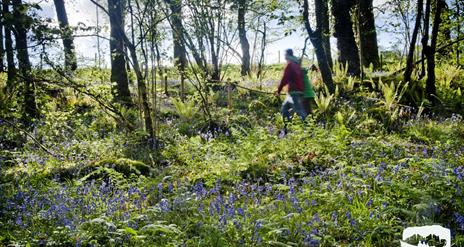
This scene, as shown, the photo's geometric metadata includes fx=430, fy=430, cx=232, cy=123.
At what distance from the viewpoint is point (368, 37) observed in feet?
43.5

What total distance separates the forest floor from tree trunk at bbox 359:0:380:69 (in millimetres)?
4151

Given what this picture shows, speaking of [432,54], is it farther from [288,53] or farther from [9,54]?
[9,54]

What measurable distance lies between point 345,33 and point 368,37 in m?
1.03

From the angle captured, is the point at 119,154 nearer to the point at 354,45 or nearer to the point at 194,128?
the point at 194,128

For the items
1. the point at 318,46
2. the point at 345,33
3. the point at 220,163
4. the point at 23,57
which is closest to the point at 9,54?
the point at 23,57

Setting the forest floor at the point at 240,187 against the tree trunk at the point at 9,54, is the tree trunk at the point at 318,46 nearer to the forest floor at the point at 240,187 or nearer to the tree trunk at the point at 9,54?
the forest floor at the point at 240,187

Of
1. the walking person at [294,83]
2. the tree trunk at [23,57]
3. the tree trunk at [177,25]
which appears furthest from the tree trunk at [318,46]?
the tree trunk at [23,57]

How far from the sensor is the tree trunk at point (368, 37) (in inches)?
482

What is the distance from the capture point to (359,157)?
5.99m

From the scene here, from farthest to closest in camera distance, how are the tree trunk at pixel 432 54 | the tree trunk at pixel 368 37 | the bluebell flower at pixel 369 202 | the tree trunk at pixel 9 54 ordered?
the tree trunk at pixel 368 37 < the tree trunk at pixel 432 54 < the tree trunk at pixel 9 54 < the bluebell flower at pixel 369 202

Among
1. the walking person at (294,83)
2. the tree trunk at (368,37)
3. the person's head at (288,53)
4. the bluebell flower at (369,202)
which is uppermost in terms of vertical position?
the tree trunk at (368,37)

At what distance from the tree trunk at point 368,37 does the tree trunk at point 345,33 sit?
40 centimetres

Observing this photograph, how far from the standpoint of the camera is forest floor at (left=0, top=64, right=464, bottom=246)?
12.1 ft

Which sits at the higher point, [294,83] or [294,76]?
[294,76]
